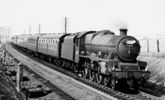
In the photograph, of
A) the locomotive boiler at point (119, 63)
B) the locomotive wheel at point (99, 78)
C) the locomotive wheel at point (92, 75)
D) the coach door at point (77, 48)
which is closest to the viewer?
the locomotive boiler at point (119, 63)

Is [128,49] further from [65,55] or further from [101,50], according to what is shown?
[65,55]

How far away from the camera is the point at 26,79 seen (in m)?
16.0

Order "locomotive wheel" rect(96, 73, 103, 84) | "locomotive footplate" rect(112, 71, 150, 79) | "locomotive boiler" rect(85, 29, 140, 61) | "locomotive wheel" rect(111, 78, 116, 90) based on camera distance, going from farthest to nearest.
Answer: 1. "locomotive wheel" rect(96, 73, 103, 84)
2. "locomotive boiler" rect(85, 29, 140, 61)
3. "locomotive wheel" rect(111, 78, 116, 90)
4. "locomotive footplate" rect(112, 71, 150, 79)

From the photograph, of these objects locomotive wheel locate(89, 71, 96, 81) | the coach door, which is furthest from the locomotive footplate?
the coach door

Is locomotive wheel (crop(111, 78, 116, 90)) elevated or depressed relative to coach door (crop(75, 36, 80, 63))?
depressed

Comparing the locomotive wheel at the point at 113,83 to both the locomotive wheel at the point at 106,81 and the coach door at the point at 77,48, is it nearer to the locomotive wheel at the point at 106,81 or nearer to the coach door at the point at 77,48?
the locomotive wheel at the point at 106,81

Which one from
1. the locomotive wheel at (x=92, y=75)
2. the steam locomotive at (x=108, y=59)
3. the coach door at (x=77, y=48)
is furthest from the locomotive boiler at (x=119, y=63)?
the coach door at (x=77, y=48)

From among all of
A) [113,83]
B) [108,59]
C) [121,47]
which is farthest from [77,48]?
[113,83]

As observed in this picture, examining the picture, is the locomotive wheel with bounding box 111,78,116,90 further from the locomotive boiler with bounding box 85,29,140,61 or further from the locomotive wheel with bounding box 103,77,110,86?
the locomotive boiler with bounding box 85,29,140,61

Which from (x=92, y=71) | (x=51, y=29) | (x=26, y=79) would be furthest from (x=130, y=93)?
(x=51, y=29)

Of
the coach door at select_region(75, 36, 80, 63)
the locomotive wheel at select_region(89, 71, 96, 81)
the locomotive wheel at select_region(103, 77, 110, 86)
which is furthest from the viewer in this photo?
the coach door at select_region(75, 36, 80, 63)

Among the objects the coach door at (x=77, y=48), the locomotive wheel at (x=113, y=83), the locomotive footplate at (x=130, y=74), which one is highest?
the coach door at (x=77, y=48)

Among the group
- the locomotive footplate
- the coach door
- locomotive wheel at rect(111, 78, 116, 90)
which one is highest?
the coach door

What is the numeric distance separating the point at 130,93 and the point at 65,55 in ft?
30.2
